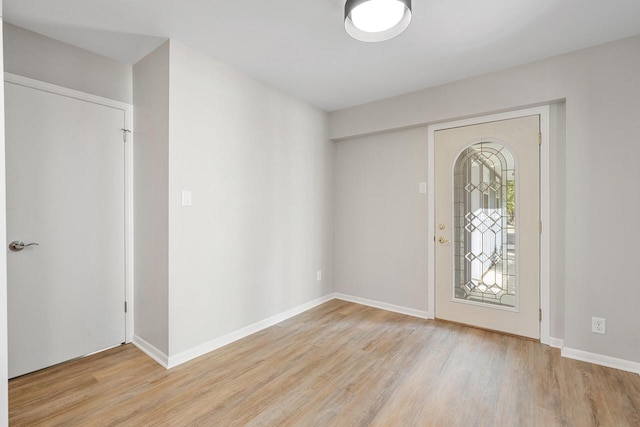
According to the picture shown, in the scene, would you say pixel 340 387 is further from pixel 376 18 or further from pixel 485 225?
pixel 376 18

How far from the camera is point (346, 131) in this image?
3.99m

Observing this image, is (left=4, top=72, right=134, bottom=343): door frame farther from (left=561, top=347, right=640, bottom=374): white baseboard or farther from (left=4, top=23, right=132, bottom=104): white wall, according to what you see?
(left=561, top=347, right=640, bottom=374): white baseboard

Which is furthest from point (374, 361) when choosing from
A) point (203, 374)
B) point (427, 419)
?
point (203, 374)

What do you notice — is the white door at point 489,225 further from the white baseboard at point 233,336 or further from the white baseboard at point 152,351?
the white baseboard at point 152,351

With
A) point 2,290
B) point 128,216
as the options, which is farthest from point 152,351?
point 2,290

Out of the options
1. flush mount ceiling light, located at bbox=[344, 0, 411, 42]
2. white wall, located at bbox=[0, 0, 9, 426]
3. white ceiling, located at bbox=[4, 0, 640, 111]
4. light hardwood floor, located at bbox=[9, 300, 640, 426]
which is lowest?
light hardwood floor, located at bbox=[9, 300, 640, 426]

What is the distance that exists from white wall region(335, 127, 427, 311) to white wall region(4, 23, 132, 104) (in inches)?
103

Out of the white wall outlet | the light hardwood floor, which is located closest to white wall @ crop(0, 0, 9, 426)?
the light hardwood floor

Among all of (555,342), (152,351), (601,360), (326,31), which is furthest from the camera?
(555,342)

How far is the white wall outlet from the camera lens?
243 cm

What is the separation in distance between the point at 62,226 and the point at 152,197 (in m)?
0.69

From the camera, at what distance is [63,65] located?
244cm

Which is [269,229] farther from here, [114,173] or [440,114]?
[440,114]

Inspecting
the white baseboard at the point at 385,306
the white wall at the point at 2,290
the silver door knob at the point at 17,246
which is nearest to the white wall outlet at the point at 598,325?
the white baseboard at the point at 385,306
